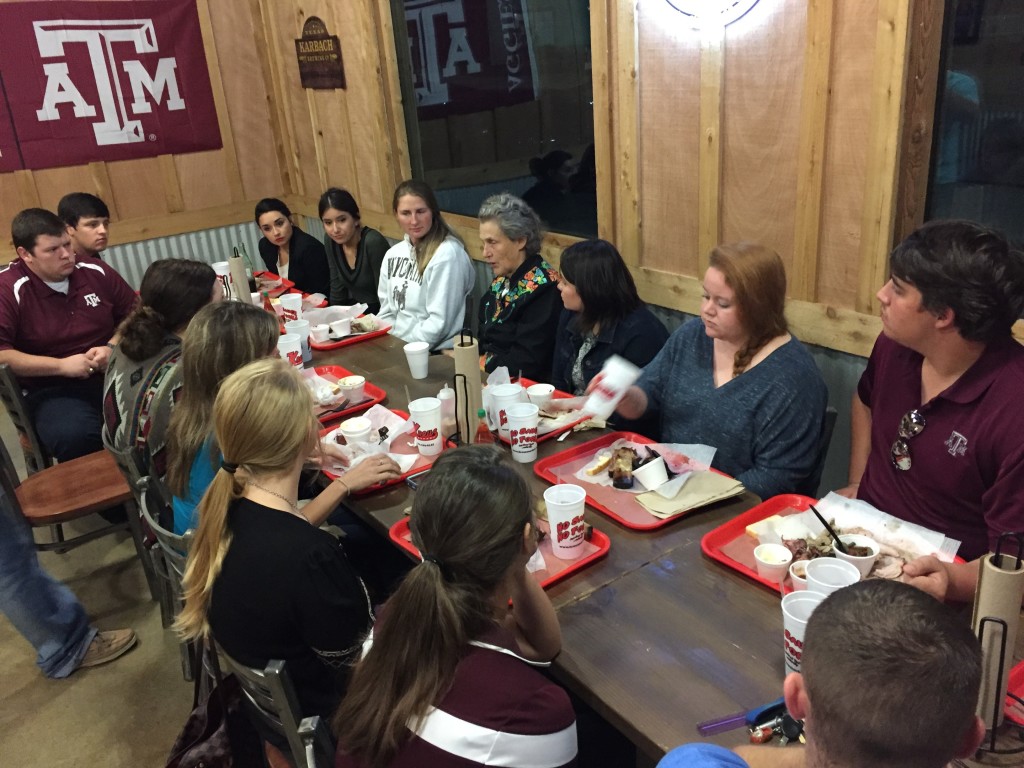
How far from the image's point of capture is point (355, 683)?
47.4 inches

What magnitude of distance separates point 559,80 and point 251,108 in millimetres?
3202

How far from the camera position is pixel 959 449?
67.0 inches

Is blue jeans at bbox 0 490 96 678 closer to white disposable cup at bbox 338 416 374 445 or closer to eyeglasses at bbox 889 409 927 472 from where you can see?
white disposable cup at bbox 338 416 374 445

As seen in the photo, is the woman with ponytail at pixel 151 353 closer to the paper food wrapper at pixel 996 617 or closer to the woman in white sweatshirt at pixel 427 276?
the woman in white sweatshirt at pixel 427 276

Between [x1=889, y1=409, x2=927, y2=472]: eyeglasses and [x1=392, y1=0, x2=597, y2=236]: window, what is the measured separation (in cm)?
205

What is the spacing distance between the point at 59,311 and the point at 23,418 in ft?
2.08

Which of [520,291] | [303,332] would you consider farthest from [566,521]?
[303,332]

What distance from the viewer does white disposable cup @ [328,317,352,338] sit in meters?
3.32

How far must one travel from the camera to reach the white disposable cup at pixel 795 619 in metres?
1.26

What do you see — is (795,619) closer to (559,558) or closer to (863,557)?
(863,557)

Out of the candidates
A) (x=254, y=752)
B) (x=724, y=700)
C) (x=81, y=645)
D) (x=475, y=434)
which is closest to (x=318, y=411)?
(x=475, y=434)

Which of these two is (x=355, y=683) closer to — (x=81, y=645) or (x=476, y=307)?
(x=81, y=645)

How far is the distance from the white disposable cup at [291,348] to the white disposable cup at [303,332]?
0.07 meters

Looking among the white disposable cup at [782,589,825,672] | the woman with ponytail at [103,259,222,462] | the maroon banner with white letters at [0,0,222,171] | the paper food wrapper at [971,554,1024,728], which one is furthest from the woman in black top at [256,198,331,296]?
the paper food wrapper at [971,554,1024,728]
